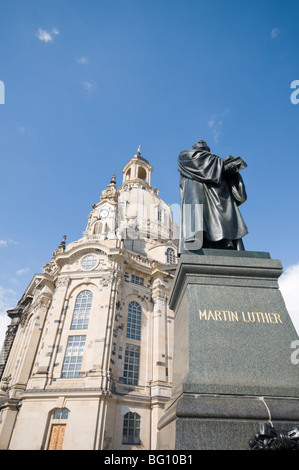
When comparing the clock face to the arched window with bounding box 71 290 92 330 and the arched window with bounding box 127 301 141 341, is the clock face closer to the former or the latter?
the arched window with bounding box 71 290 92 330

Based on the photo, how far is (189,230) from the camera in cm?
552

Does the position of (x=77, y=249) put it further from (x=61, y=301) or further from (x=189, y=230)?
(x=189, y=230)

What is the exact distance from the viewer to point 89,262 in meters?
29.4

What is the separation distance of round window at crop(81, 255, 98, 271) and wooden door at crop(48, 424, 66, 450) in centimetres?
1345

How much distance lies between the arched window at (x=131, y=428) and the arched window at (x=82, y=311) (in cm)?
821

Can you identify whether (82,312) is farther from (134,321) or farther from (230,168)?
(230,168)

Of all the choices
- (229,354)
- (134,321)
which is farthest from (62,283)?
(229,354)

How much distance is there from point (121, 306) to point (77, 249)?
7.64 metres

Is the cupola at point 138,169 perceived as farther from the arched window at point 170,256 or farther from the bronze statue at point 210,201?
the bronze statue at point 210,201

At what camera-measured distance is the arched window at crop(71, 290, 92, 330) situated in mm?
25734

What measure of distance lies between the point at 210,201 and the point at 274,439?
14.0 feet

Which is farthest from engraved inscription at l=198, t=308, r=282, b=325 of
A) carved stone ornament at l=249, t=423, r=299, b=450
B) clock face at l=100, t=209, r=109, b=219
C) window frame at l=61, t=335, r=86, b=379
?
clock face at l=100, t=209, r=109, b=219

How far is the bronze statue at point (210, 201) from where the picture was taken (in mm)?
5465

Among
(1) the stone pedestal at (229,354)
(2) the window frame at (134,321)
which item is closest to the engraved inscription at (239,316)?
(1) the stone pedestal at (229,354)
